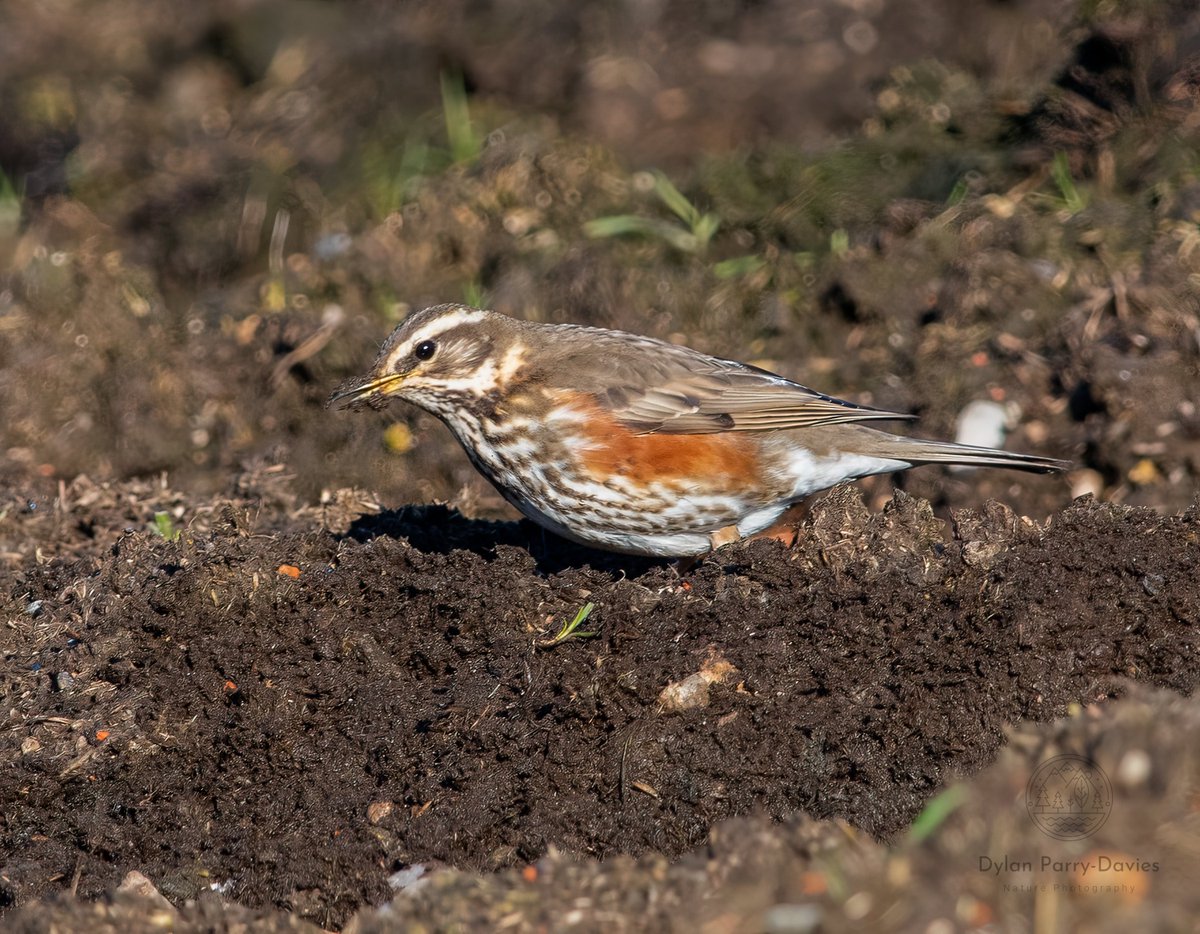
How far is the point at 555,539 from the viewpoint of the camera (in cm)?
681

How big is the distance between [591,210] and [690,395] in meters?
4.22

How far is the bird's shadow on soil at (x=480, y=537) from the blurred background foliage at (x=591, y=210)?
0.86m

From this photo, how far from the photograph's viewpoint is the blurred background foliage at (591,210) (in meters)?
8.41

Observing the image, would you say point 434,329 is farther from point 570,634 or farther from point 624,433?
point 570,634

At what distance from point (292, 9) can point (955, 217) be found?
6.96 m

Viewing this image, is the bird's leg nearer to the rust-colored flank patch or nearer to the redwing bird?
the redwing bird

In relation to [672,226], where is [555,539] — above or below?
above

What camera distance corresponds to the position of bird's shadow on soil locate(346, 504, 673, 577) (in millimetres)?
6508

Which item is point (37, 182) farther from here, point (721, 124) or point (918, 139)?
point (918, 139)

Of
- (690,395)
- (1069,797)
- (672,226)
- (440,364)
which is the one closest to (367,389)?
(440,364)

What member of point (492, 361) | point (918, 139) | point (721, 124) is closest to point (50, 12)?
point (721, 124)

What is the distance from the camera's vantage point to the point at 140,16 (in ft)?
44.1

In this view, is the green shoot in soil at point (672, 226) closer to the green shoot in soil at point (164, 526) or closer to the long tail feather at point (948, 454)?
the long tail feather at point (948, 454)

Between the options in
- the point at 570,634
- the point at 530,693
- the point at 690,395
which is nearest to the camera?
the point at 530,693
